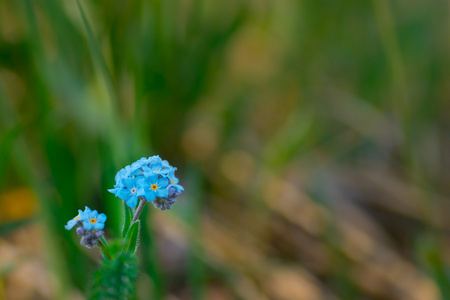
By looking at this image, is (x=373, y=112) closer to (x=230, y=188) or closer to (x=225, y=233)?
(x=230, y=188)

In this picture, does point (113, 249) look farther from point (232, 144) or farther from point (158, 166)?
point (232, 144)

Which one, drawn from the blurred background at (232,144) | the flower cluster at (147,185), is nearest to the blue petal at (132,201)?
the flower cluster at (147,185)

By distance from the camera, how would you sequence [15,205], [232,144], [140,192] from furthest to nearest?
[232,144] → [15,205] → [140,192]

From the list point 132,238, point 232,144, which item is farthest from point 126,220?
point 232,144

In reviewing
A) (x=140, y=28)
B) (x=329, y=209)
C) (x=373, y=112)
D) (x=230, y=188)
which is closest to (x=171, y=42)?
(x=140, y=28)

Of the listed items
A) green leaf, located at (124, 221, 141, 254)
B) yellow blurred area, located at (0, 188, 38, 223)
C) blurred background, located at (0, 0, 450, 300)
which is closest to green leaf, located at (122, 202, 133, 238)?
green leaf, located at (124, 221, 141, 254)

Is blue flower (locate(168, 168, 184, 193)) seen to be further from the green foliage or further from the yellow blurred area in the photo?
the yellow blurred area

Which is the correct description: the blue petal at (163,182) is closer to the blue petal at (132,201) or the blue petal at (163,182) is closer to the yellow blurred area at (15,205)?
the blue petal at (132,201)
